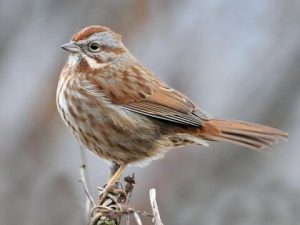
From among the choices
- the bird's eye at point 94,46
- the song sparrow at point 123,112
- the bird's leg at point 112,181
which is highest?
the bird's eye at point 94,46

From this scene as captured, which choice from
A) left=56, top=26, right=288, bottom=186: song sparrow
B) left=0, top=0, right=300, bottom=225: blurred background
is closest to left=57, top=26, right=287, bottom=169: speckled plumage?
left=56, top=26, right=288, bottom=186: song sparrow

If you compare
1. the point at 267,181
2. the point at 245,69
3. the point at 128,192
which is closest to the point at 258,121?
the point at 267,181

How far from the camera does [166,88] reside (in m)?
7.38

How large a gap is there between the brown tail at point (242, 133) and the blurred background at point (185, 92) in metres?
0.99

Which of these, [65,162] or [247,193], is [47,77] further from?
[247,193]

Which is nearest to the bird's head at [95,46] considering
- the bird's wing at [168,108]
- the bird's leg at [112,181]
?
the bird's wing at [168,108]

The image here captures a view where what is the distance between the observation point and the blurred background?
27.5 feet

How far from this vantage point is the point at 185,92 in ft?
30.2

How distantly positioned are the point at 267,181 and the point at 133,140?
2392 millimetres

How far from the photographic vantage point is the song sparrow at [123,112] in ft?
23.1

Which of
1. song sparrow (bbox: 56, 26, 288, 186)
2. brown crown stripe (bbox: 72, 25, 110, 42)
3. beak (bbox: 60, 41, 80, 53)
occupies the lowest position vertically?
song sparrow (bbox: 56, 26, 288, 186)

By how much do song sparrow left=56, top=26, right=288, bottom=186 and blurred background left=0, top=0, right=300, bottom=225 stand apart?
98cm

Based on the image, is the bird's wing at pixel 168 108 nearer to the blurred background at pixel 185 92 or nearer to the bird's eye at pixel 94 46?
the bird's eye at pixel 94 46

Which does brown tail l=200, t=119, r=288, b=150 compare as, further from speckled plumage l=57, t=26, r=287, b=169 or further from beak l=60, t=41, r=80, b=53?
beak l=60, t=41, r=80, b=53
